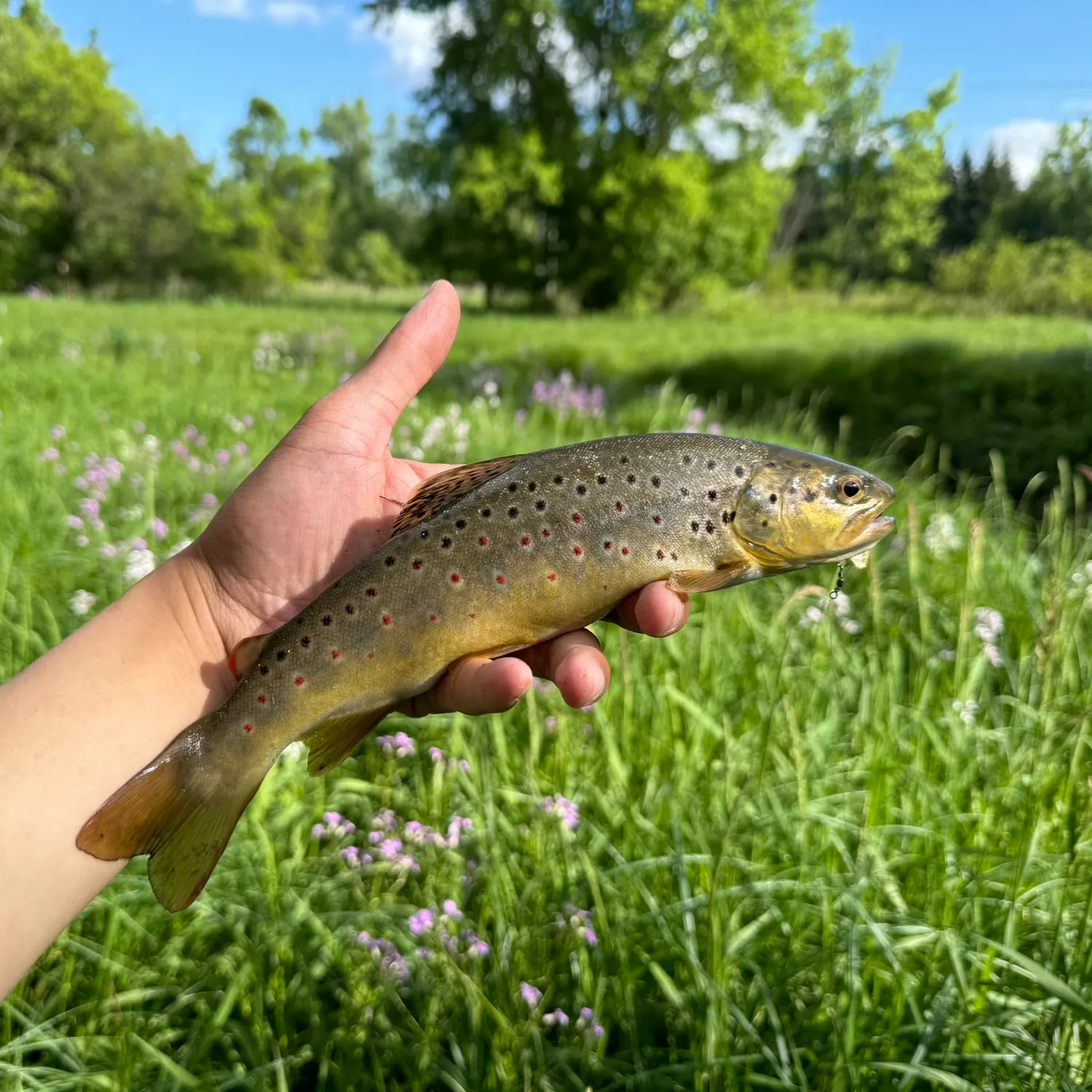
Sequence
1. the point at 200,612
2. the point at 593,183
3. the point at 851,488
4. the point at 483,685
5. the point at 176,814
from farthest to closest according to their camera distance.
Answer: the point at 593,183 < the point at 200,612 < the point at 851,488 < the point at 483,685 < the point at 176,814

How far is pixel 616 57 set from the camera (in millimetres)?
29094

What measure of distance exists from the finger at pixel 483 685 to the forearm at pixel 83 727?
724 millimetres

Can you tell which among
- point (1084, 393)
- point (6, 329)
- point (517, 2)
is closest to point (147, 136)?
point (517, 2)

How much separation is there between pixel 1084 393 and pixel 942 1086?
775cm

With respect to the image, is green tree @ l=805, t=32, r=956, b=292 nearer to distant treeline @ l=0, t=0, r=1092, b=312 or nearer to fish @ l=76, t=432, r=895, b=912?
distant treeline @ l=0, t=0, r=1092, b=312

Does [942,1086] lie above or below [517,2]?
below

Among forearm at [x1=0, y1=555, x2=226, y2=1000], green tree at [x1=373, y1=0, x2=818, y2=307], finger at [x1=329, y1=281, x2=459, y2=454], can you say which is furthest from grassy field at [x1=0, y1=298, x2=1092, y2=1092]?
green tree at [x1=373, y1=0, x2=818, y2=307]

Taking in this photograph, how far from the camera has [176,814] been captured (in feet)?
5.71

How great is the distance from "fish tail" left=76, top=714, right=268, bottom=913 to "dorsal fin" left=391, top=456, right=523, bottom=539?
0.67 m

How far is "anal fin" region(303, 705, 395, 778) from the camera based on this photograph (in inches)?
72.2

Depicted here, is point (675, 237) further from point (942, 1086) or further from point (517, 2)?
point (942, 1086)

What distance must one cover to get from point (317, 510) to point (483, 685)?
87 centimetres

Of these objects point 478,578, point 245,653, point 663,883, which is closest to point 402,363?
point 478,578

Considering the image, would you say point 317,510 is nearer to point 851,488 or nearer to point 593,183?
point 851,488
